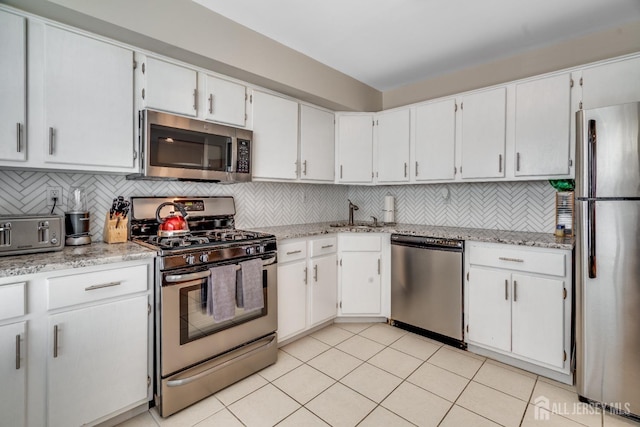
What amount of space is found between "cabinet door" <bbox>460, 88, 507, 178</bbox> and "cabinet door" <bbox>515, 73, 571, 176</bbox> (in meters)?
0.13

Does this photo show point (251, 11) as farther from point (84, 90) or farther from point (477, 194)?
point (477, 194)

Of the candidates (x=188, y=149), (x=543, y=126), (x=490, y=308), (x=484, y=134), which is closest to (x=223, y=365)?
(x=188, y=149)

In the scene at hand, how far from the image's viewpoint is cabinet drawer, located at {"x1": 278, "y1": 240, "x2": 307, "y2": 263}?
257cm

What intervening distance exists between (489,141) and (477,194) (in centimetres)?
59

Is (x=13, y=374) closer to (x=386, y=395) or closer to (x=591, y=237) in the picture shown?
(x=386, y=395)

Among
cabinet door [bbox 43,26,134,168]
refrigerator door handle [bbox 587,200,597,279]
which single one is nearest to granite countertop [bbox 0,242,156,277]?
cabinet door [bbox 43,26,134,168]

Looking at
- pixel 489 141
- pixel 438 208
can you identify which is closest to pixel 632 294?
pixel 489 141

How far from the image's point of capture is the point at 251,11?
7.01ft

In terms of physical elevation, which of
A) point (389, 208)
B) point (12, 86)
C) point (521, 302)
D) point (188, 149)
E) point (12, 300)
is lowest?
point (521, 302)

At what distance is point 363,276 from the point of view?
3088 mm

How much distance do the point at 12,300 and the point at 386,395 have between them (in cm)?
205

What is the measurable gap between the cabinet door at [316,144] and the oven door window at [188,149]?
867mm

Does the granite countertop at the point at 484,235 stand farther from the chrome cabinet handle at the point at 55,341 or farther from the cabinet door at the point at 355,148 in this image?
the chrome cabinet handle at the point at 55,341

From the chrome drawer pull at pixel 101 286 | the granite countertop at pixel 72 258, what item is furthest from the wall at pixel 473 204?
the chrome drawer pull at pixel 101 286
